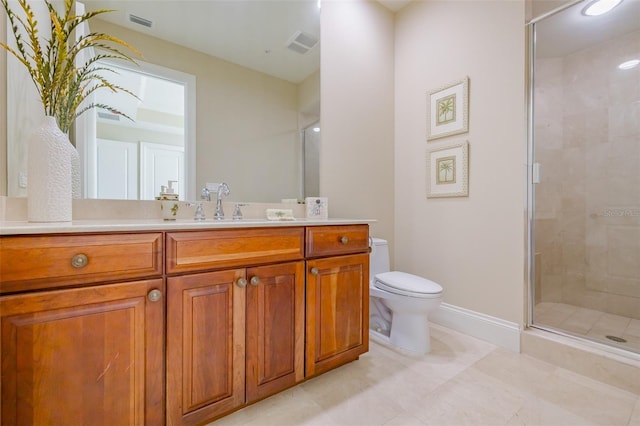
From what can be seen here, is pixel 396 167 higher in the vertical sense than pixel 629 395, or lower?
higher

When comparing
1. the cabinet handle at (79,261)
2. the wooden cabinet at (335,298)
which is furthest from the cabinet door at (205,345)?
the wooden cabinet at (335,298)

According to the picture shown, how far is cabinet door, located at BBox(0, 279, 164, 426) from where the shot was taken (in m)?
0.77

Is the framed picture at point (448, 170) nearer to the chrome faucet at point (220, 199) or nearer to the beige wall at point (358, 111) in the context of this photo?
→ the beige wall at point (358, 111)

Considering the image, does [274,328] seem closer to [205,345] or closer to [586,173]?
[205,345]

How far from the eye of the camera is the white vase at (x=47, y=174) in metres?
1.01

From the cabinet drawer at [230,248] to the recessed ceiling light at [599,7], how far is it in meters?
2.37

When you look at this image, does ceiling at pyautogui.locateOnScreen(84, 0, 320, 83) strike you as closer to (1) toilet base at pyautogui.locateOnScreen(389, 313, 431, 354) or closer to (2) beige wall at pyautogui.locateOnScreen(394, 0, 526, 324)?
(2) beige wall at pyautogui.locateOnScreen(394, 0, 526, 324)

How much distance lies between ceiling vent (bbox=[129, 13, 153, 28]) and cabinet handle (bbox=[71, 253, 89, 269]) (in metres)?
1.30

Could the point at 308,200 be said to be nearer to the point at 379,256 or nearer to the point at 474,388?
the point at 379,256

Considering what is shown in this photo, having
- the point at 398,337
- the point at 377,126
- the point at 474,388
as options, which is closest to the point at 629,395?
the point at 474,388

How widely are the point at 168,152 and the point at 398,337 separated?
5.96 feet

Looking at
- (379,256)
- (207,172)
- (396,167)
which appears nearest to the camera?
(207,172)

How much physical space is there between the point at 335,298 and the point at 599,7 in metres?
2.55

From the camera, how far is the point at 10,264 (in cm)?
75
